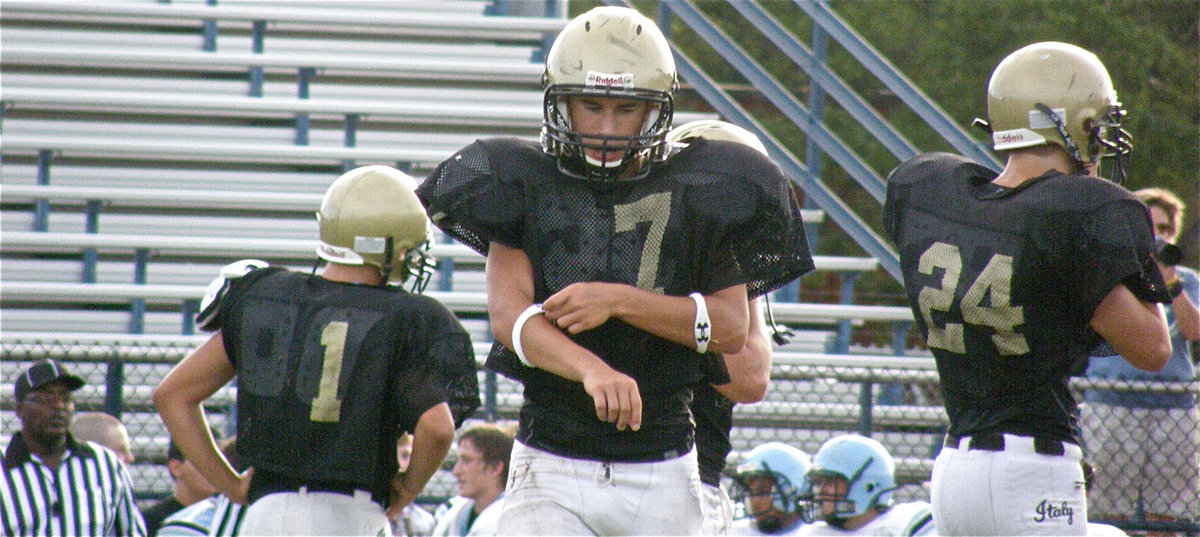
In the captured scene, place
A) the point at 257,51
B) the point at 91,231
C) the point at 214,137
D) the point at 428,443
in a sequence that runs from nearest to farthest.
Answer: the point at 428,443 → the point at 91,231 → the point at 214,137 → the point at 257,51

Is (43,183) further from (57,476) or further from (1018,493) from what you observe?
(1018,493)

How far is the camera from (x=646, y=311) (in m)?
2.37

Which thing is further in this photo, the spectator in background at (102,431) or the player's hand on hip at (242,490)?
the spectator in background at (102,431)

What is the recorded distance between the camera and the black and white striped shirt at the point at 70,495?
462 cm

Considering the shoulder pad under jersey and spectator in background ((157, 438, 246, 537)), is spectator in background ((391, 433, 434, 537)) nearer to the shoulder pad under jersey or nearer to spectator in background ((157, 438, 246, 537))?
spectator in background ((157, 438, 246, 537))

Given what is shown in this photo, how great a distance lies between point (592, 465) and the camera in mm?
2424

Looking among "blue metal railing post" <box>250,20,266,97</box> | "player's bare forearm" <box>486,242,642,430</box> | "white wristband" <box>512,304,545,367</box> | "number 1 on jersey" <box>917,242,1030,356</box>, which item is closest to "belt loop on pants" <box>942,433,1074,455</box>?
"number 1 on jersey" <box>917,242,1030,356</box>

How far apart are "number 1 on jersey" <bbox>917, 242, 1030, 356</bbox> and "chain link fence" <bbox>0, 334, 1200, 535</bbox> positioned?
177 centimetres

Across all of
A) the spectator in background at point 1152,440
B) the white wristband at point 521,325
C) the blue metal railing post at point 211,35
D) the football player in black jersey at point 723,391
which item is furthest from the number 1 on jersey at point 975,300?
the blue metal railing post at point 211,35

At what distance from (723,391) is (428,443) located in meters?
0.76

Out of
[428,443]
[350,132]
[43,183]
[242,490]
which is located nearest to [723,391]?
[428,443]

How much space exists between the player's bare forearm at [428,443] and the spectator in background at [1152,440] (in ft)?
9.49

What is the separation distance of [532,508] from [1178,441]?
11.9 feet

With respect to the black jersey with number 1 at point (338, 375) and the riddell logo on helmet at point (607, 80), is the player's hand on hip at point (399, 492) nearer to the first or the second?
the black jersey with number 1 at point (338, 375)
